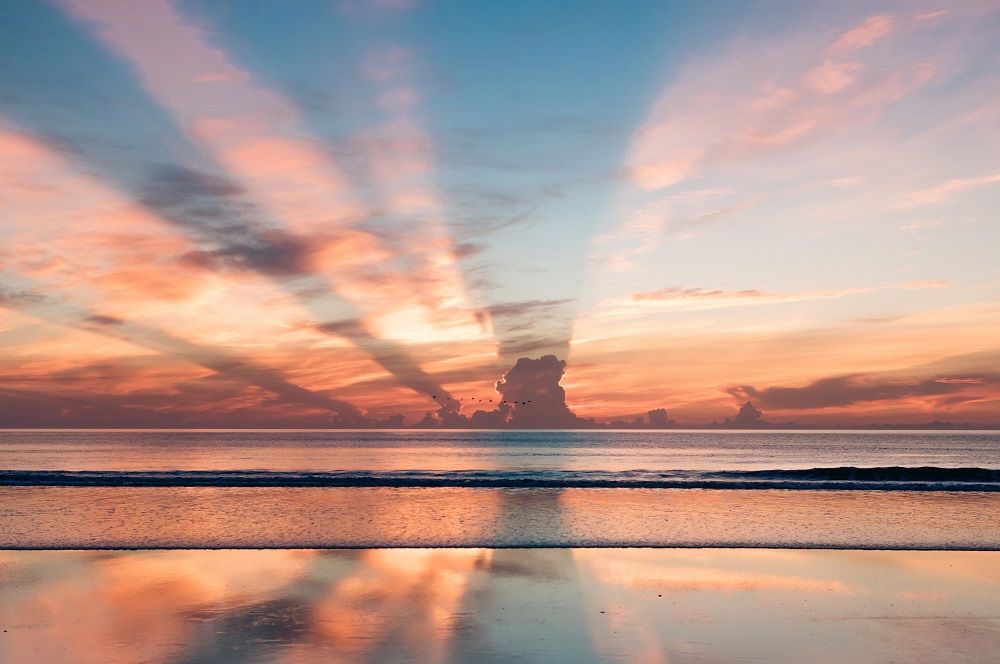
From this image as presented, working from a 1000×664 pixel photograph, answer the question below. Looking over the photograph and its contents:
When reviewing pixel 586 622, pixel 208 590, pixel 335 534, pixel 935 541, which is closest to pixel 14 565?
pixel 208 590

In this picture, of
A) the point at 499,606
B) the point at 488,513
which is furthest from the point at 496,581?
the point at 488,513

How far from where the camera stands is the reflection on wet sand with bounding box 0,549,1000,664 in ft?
35.9

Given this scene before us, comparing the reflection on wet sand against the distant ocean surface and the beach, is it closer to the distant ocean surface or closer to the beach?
the beach

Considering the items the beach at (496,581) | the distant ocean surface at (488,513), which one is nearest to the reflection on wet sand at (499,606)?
the beach at (496,581)

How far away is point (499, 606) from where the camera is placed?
13523mm

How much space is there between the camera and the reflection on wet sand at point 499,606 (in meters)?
11.0

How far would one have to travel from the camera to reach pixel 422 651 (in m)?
10.8

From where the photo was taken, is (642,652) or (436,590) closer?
(642,652)

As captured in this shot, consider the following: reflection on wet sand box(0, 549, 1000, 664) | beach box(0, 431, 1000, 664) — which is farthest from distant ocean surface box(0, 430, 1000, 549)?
reflection on wet sand box(0, 549, 1000, 664)

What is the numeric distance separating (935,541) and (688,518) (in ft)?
25.7

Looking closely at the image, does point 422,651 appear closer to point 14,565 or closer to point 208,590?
point 208,590

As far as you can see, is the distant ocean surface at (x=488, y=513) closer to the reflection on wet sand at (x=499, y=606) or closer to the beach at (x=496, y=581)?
the beach at (x=496, y=581)

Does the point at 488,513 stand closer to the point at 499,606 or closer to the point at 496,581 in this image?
the point at 496,581

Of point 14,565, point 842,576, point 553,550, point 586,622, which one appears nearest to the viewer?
point 586,622
